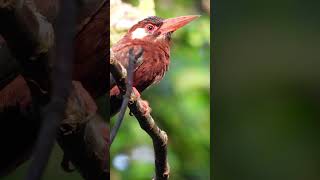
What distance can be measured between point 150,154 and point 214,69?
481mm

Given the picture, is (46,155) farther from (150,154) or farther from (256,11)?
(256,11)

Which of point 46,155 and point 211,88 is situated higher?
point 46,155

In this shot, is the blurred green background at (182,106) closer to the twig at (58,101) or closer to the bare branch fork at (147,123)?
the bare branch fork at (147,123)

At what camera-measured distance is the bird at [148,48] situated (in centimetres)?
238

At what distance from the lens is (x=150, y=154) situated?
2.45 metres

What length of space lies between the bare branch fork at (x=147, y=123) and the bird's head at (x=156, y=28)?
0.09m

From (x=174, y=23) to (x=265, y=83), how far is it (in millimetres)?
498

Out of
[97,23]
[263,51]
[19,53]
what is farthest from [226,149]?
[19,53]

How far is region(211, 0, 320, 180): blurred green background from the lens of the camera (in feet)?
8.38

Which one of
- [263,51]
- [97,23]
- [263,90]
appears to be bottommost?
[263,90]

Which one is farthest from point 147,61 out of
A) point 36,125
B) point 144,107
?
point 36,125

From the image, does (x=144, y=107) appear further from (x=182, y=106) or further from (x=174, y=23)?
(x=174, y=23)

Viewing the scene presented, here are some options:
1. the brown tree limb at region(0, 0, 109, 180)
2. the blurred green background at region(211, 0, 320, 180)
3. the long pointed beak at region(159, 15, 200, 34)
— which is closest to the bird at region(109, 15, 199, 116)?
the long pointed beak at region(159, 15, 200, 34)

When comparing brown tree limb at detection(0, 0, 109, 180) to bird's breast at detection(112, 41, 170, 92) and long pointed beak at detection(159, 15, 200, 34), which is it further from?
long pointed beak at detection(159, 15, 200, 34)
